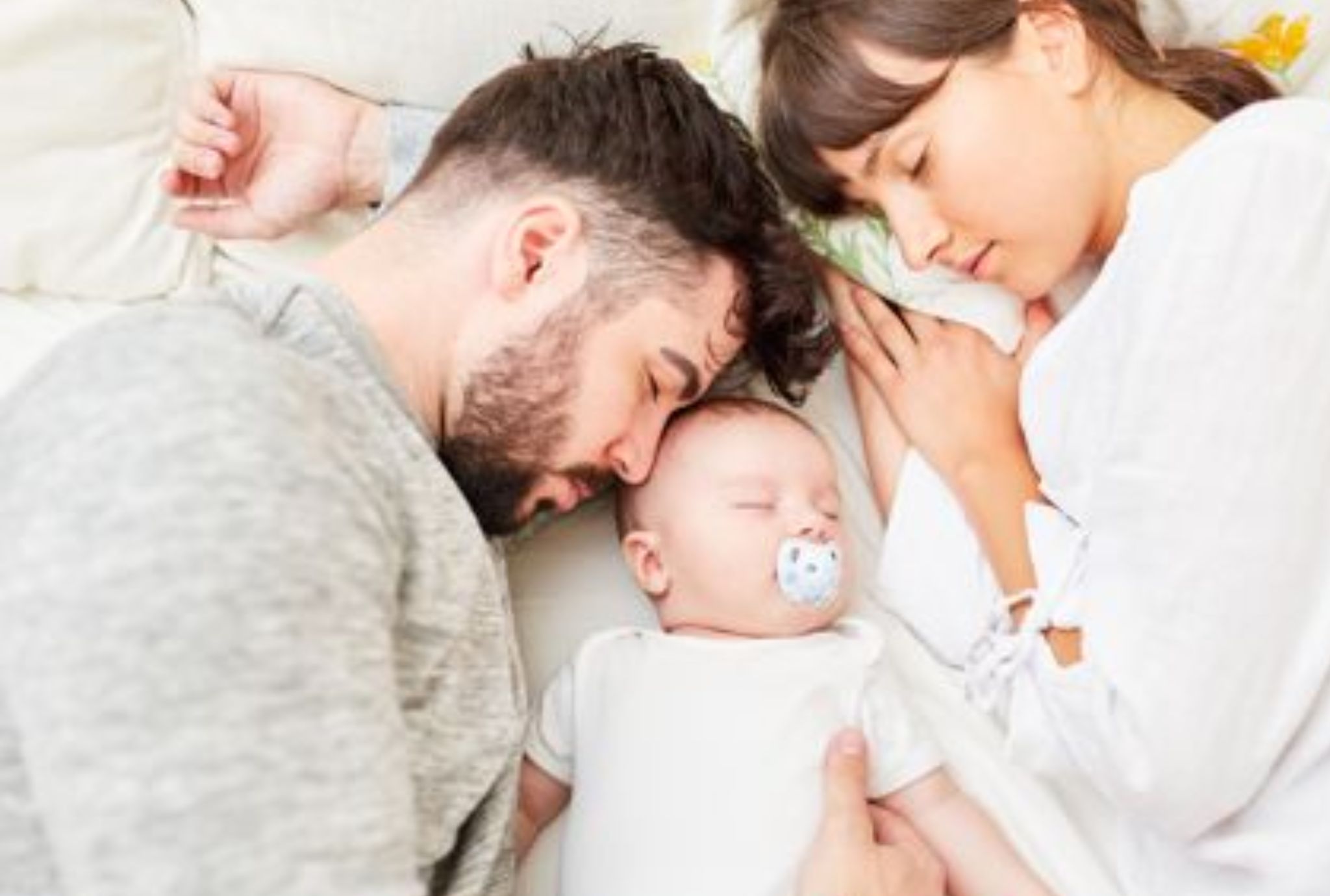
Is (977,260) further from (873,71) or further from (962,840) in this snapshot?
(962,840)

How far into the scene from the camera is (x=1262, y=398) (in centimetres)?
107

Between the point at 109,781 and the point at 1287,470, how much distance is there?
33.6 inches

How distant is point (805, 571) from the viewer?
1.28m

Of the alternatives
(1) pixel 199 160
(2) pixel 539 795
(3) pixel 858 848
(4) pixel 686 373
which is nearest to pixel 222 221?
(1) pixel 199 160

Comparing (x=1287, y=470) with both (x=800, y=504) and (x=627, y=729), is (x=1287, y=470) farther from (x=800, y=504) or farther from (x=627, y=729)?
(x=627, y=729)

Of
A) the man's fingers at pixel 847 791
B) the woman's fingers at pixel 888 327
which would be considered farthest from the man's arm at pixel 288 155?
the man's fingers at pixel 847 791

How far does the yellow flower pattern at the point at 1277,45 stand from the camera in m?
1.47

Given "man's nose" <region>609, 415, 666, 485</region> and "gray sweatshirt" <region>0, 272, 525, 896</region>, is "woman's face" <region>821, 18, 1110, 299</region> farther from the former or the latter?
"gray sweatshirt" <region>0, 272, 525, 896</region>

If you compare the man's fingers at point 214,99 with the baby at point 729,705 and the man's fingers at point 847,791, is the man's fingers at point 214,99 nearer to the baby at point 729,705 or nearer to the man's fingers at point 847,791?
the baby at point 729,705

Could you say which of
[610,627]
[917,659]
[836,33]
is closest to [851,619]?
[917,659]

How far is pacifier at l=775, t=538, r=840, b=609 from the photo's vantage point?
128 cm

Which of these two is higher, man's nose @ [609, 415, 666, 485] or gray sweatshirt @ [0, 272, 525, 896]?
gray sweatshirt @ [0, 272, 525, 896]

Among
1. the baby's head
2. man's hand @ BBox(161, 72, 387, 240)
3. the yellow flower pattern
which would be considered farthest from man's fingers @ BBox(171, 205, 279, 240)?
the yellow flower pattern

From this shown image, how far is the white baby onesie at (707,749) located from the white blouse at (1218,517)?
18 cm
